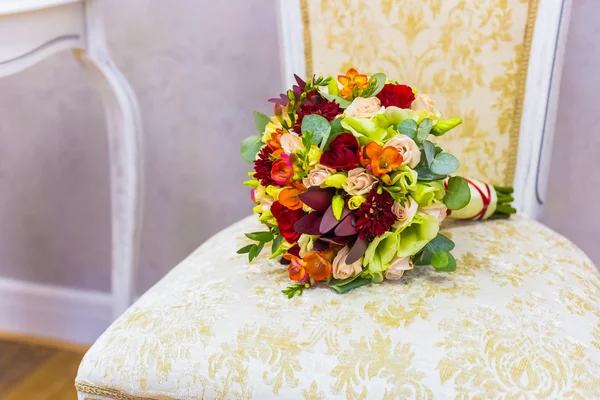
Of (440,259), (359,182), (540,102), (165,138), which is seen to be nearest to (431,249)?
(440,259)

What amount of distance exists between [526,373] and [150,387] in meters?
0.37

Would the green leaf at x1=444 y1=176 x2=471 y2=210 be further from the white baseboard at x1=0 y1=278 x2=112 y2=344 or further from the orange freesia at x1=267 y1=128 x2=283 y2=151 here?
the white baseboard at x1=0 y1=278 x2=112 y2=344

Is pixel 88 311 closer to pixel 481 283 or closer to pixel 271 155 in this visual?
pixel 271 155

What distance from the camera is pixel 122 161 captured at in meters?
1.15

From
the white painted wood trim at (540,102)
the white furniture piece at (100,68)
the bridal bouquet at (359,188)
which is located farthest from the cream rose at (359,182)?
the white furniture piece at (100,68)

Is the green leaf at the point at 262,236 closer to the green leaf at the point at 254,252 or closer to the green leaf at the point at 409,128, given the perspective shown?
the green leaf at the point at 254,252

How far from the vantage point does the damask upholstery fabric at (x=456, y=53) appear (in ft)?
2.93

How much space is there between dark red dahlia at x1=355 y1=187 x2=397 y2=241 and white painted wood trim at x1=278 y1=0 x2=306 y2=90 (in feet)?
1.29

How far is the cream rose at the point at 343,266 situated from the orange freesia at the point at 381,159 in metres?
0.09

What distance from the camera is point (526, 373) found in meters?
0.58

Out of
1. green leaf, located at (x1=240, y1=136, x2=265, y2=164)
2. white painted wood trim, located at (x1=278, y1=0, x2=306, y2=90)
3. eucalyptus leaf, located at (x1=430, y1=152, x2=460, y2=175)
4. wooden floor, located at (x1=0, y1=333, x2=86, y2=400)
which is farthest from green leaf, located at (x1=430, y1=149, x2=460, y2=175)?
wooden floor, located at (x1=0, y1=333, x2=86, y2=400)

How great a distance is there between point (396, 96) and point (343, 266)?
200mm

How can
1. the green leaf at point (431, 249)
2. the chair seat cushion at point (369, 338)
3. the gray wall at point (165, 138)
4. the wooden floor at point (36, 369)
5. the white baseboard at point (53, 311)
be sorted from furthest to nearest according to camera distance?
the white baseboard at point (53, 311), the wooden floor at point (36, 369), the gray wall at point (165, 138), the green leaf at point (431, 249), the chair seat cushion at point (369, 338)

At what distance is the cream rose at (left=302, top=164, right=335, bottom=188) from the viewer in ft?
2.13
